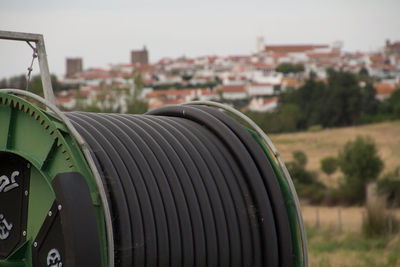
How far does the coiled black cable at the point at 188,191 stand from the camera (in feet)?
17.6

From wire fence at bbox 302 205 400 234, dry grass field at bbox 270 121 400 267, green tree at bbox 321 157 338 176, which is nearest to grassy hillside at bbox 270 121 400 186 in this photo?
green tree at bbox 321 157 338 176

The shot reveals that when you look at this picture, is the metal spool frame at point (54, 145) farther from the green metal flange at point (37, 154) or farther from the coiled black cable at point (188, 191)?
the coiled black cable at point (188, 191)

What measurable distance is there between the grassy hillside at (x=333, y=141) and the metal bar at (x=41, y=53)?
3231 cm

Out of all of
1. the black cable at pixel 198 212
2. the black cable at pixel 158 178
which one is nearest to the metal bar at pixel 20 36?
the black cable at pixel 158 178

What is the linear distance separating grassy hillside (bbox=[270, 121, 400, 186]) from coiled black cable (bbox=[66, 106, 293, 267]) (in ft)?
107

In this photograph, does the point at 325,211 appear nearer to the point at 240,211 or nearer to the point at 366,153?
the point at 366,153

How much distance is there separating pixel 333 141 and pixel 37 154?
4881 centimetres

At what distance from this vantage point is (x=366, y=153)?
2989 cm

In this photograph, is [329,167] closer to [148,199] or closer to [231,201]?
[231,201]

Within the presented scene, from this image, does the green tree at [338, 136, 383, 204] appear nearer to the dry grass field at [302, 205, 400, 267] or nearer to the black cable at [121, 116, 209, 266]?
the dry grass field at [302, 205, 400, 267]

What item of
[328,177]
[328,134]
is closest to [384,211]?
[328,177]

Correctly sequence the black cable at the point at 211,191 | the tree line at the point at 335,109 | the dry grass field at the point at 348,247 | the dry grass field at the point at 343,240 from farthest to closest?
the tree line at the point at 335,109 → the dry grass field at the point at 343,240 → the dry grass field at the point at 348,247 → the black cable at the point at 211,191

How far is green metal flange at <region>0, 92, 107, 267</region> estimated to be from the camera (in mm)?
5145

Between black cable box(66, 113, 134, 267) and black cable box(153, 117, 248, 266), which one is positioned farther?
black cable box(153, 117, 248, 266)
